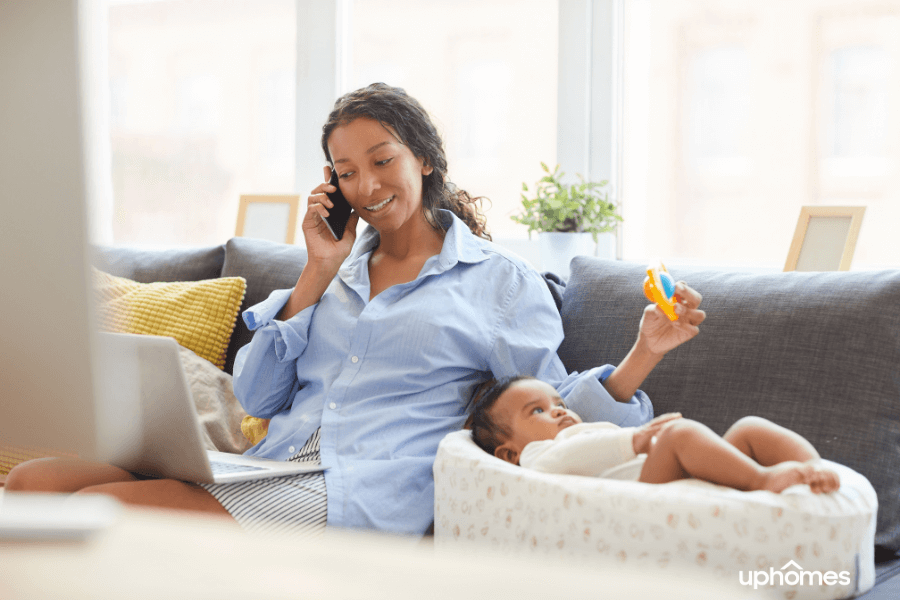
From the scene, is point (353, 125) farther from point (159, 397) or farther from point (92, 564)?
point (92, 564)

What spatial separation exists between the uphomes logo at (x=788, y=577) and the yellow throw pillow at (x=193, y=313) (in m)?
1.44

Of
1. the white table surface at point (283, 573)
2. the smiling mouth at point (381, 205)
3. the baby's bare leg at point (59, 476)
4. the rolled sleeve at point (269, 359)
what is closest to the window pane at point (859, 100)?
the smiling mouth at point (381, 205)

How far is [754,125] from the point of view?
7.38ft

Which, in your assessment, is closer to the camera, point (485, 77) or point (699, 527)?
point (699, 527)

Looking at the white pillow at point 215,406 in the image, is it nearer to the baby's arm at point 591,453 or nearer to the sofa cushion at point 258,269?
the sofa cushion at point 258,269

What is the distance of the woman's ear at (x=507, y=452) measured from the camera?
134cm

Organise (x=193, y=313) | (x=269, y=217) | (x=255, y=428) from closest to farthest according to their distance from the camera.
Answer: (x=255, y=428) → (x=193, y=313) → (x=269, y=217)

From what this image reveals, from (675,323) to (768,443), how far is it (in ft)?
0.79

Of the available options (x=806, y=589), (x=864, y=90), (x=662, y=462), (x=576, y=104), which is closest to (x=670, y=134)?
(x=576, y=104)

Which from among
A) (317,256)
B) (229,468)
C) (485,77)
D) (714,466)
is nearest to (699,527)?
(714,466)

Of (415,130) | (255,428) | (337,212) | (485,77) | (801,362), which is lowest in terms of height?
(255,428)

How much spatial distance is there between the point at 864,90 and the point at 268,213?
1.90m

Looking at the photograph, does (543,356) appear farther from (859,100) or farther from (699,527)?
(859,100)

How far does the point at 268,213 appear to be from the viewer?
290 centimetres
